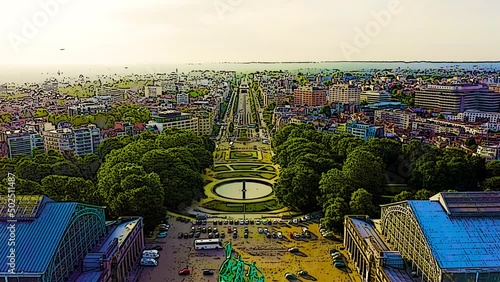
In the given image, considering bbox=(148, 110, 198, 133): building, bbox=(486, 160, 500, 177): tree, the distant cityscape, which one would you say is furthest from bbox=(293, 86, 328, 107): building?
bbox=(486, 160, 500, 177): tree

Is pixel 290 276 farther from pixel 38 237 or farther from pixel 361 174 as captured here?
pixel 38 237

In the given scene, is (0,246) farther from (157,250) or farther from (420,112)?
(420,112)

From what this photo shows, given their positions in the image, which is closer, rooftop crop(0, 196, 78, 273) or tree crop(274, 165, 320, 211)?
rooftop crop(0, 196, 78, 273)

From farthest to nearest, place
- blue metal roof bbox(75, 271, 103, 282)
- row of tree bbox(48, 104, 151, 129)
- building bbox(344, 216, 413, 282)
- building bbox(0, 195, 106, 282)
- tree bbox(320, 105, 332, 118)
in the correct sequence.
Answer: tree bbox(320, 105, 332, 118)
row of tree bbox(48, 104, 151, 129)
building bbox(344, 216, 413, 282)
blue metal roof bbox(75, 271, 103, 282)
building bbox(0, 195, 106, 282)

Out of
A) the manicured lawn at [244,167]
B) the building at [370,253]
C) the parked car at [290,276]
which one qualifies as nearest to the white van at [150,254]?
the parked car at [290,276]

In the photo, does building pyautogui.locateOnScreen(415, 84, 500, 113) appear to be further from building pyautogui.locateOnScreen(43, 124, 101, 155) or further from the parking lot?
building pyautogui.locateOnScreen(43, 124, 101, 155)
